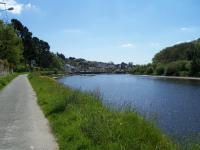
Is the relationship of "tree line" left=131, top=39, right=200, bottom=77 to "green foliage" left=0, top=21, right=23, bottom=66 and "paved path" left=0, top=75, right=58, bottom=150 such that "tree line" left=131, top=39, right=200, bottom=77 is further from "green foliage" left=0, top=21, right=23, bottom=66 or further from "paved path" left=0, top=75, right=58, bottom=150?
"paved path" left=0, top=75, right=58, bottom=150

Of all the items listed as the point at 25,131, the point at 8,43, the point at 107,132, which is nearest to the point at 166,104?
the point at 25,131

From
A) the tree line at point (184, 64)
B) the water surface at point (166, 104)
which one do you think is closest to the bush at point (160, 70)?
the tree line at point (184, 64)

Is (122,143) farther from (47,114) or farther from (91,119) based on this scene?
(47,114)

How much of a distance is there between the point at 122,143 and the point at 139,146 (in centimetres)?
46

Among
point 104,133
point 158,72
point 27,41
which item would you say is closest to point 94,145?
point 104,133

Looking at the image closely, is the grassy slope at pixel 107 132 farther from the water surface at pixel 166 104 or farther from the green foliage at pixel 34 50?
the green foliage at pixel 34 50

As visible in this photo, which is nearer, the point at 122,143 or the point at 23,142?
the point at 122,143

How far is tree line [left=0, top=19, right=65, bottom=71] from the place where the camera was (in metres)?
78.6

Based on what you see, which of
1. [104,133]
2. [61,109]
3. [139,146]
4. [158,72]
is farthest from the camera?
[158,72]

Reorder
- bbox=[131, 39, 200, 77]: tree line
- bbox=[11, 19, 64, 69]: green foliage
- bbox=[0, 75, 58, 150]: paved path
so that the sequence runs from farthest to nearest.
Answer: bbox=[131, 39, 200, 77]: tree line
bbox=[11, 19, 64, 69]: green foliage
bbox=[0, 75, 58, 150]: paved path

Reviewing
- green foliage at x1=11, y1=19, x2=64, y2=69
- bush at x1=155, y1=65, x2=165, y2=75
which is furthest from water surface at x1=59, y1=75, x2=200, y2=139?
bush at x1=155, y1=65, x2=165, y2=75

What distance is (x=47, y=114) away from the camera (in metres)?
18.7

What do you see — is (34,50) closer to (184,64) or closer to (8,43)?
(8,43)

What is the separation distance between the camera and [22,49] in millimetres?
104000
